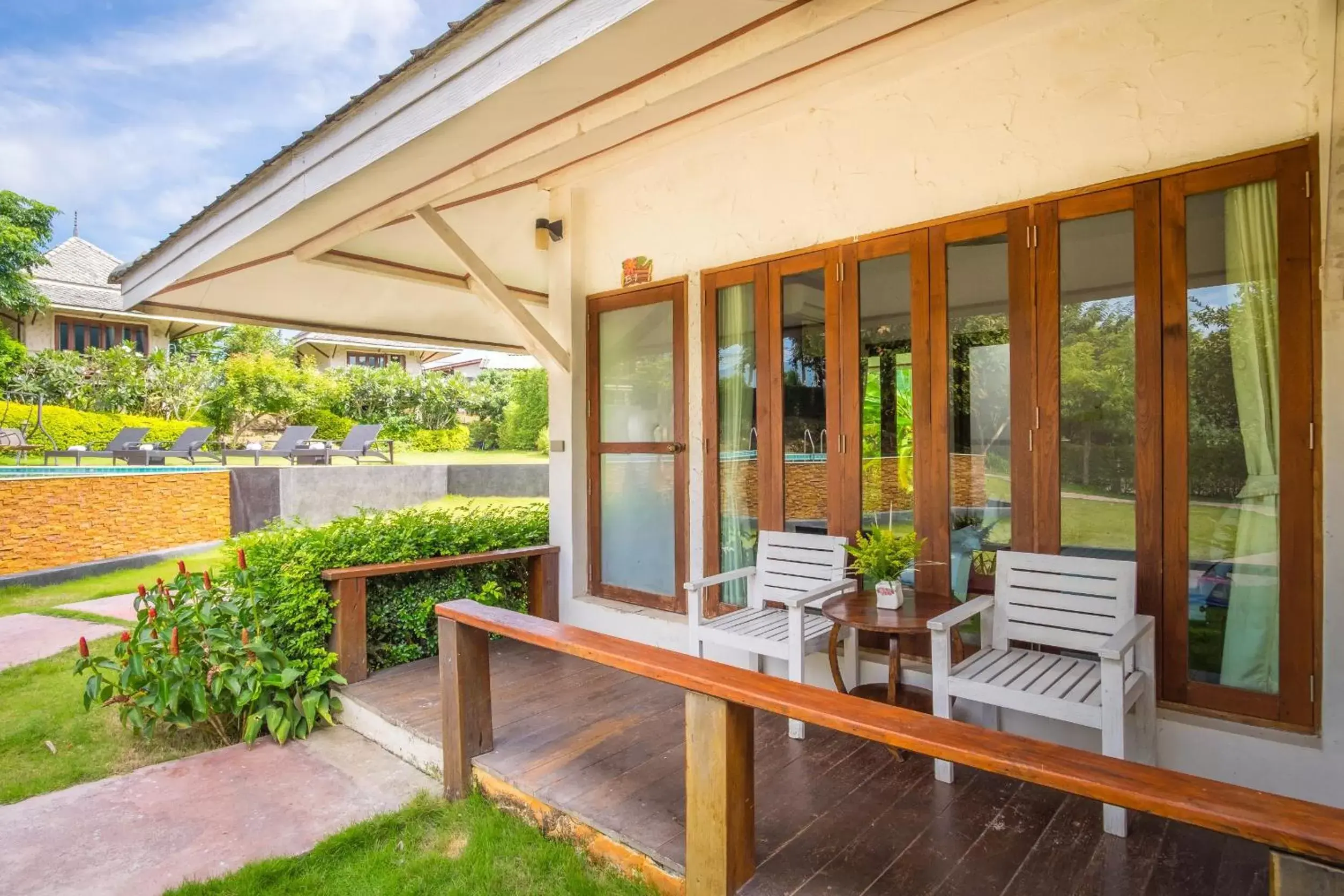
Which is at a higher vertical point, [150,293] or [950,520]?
[150,293]

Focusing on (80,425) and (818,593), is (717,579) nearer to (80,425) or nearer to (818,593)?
(818,593)

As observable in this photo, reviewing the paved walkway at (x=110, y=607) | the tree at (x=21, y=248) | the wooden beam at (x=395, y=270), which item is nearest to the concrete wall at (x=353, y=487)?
the paved walkway at (x=110, y=607)

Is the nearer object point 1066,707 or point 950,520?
point 1066,707

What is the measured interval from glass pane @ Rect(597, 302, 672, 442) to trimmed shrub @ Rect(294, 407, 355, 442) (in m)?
14.6

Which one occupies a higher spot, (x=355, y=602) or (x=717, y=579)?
(x=717, y=579)

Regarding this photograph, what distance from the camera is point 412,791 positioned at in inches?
113

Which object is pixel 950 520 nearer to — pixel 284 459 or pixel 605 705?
pixel 605 705

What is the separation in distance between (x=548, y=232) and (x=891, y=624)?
359 cm

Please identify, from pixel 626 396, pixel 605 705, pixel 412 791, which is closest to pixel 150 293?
pixel 626 396

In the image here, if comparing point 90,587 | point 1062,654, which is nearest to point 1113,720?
point 1062,654

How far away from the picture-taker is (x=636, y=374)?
460 centimetres

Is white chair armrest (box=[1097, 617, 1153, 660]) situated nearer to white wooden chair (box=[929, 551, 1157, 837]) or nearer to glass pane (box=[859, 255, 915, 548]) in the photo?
white wooden chair (box=[929, 551, 1157, 837])

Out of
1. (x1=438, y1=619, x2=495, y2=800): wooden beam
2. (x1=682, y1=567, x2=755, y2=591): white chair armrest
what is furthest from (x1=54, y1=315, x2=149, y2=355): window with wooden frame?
(x1=682, y1=567, x2=755, y2=591): white chair armrest

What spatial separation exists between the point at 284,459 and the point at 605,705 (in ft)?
45.3
